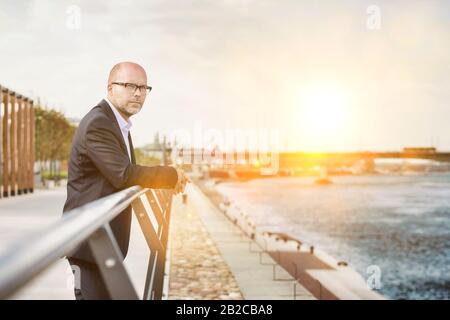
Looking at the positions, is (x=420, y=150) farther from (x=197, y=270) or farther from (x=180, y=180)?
(x=180, y=180)

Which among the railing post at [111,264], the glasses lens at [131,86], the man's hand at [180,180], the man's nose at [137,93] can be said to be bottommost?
the railing post at [111,264]

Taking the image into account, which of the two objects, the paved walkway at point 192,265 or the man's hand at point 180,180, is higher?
the man's hand at point 180,180

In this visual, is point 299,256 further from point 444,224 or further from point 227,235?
point 444,224

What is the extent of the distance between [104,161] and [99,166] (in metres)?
0.04

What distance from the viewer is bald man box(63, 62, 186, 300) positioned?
297cm

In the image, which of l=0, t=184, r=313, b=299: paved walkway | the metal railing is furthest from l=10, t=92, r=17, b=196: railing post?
the metal railing

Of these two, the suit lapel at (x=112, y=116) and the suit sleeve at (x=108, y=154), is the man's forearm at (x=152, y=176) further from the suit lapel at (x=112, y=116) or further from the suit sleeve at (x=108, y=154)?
the suit lapel at (x=112, y=116)

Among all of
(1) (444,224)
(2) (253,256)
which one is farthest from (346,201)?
(2) (253,256)

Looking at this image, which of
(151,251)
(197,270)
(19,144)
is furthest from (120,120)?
(19,144)

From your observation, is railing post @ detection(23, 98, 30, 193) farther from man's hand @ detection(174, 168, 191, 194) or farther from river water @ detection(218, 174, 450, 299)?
man's hand @ detection(174, 168, 191, 194)

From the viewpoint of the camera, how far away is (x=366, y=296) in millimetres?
27625

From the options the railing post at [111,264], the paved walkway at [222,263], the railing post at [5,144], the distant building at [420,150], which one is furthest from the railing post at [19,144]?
the distant building at [420,150]

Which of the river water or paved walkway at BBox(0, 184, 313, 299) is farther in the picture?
the river water

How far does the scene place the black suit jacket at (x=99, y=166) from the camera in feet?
9.93
